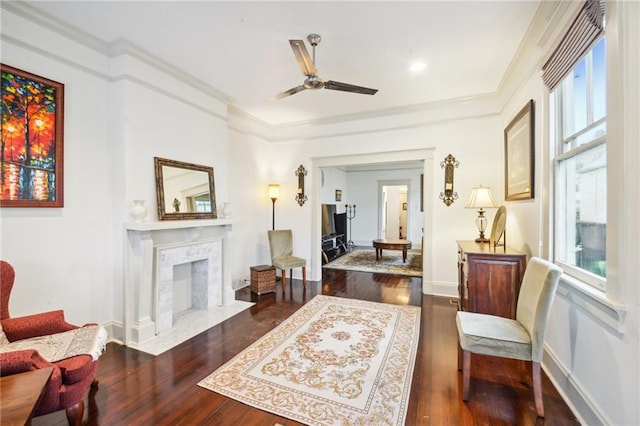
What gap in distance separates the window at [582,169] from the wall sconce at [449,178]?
6.35ft

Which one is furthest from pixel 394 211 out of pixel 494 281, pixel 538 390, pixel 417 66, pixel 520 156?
pixel 538 390

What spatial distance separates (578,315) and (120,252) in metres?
3.92

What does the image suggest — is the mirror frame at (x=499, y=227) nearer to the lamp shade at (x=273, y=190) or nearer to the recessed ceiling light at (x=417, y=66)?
the recessed ceiling light at (x=417, y=66)

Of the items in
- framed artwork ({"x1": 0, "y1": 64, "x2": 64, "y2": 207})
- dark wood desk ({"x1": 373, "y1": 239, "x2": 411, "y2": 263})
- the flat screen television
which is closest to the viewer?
framed artwork ({"x1": 0, "y1": 64, "x2": 64, "y2": 207})

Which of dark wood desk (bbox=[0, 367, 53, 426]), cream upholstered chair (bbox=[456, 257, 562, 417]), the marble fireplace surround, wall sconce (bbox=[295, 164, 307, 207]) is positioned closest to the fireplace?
the marble fireplace surround

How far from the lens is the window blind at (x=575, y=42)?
159cm

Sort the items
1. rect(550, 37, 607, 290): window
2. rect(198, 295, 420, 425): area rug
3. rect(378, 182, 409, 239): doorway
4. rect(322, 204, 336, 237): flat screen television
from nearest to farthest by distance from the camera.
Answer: rect(550, 37, 607, 290): window → rect(198, 295, 420, 425): area rug → rect(322, 204, 336, 237): flat screen television → rect(378, 182, 409, 239): doorway

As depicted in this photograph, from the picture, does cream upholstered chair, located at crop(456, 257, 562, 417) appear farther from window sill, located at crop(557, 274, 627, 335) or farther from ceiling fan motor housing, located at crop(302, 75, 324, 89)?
ceiling fan motor housing, located at crop(302, 75, 324, 89)

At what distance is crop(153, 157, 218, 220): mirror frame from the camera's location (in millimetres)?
3084

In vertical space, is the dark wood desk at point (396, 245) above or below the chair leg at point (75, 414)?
above

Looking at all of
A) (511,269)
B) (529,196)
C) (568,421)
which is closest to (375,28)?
(529,196)

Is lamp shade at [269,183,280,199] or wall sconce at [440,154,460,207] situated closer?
wall sconce at [440,154,460,207]

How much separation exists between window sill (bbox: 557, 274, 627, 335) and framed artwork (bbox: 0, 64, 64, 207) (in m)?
4.03

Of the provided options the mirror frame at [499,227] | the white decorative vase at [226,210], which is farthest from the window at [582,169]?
the white decorative vase at [226,210]
